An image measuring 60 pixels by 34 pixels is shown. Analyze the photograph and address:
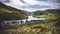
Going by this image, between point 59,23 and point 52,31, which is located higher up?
point 59,23

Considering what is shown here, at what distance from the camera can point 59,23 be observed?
189 cm

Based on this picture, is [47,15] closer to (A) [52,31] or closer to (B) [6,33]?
(A) [52,31]

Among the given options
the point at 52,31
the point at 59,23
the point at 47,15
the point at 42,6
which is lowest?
the point at 52,31

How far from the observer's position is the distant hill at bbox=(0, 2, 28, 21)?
6.08 ft

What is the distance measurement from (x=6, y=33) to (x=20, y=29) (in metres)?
0.22

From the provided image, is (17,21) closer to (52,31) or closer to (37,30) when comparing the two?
(37,30)

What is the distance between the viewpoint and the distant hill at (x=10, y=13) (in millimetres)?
1854

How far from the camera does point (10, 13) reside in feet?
6.12

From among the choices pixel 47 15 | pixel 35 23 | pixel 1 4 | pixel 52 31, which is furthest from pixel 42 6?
pixel 1 4

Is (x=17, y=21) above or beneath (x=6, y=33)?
above

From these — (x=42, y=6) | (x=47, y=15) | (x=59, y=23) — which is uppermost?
(x=42, y=6)

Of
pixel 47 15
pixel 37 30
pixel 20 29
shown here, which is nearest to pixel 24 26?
pixel 20 29

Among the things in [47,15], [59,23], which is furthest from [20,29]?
[59,23]

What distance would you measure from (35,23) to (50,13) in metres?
0.29
